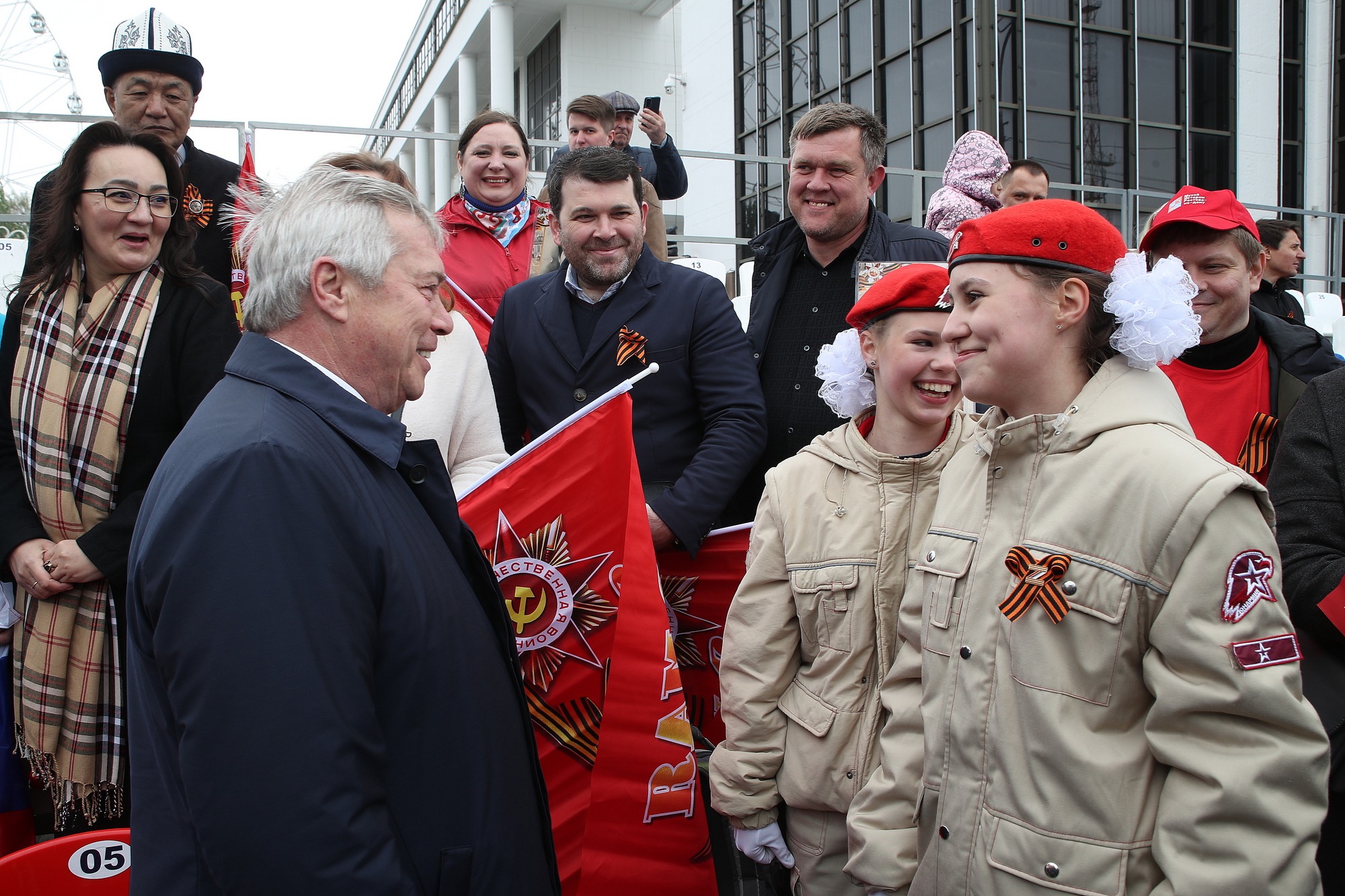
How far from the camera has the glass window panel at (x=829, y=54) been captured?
1498 cm

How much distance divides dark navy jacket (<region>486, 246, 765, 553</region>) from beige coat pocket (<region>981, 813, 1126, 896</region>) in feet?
4.57

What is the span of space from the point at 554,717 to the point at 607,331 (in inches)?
49.6

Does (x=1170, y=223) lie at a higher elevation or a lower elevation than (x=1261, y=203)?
lower

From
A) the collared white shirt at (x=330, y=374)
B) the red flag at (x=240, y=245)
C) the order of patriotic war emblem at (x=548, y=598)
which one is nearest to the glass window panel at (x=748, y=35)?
the red flag at (x=240, y=245)

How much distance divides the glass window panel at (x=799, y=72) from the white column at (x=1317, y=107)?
773 centimetres

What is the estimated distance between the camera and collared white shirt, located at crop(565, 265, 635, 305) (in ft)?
10.3

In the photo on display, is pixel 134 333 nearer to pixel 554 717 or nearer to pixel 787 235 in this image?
pixel 554 717

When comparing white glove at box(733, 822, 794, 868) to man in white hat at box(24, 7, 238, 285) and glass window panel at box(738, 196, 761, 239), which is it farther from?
glass window panel at box(738, 196, 761, 239)

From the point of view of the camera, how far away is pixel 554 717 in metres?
2.48

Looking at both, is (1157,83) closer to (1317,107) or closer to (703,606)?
(1317,107)

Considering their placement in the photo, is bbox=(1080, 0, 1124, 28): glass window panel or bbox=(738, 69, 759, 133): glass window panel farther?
bbox=(738, 69, 759, 133): glass window panel

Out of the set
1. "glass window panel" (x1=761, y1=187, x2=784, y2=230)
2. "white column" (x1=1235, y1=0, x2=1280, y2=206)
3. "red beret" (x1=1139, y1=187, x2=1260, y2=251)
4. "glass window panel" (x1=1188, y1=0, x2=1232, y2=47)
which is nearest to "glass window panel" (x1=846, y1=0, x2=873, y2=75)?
"glass window panel" (x1=761, y1=187, x2=784, y2=230)

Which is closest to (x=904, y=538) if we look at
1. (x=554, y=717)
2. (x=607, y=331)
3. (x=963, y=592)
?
(x=963, y=592)

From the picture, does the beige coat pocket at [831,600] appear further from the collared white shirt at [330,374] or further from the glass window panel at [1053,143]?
the glass window panel at [1053,143]
